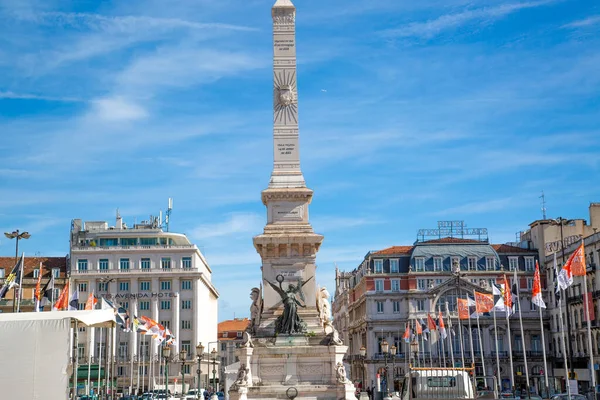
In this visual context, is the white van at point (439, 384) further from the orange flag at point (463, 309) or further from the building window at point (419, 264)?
the building window at point (419, 264)

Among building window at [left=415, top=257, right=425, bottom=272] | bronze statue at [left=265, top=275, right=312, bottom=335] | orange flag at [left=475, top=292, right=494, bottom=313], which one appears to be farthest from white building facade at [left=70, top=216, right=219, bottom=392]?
bronze statue at [left=265, top=275, right=312, bottom=335]

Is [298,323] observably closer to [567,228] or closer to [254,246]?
[254,246]

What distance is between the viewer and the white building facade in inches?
3750

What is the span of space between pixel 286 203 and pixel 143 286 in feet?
165

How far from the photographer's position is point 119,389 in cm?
9469

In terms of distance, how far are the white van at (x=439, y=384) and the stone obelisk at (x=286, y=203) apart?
49.9ft

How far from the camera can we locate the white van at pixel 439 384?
32.8 metres

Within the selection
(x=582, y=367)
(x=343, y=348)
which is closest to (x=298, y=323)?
(x=343, y=348)

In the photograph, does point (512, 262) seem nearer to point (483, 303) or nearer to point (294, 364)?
point (483, 303)

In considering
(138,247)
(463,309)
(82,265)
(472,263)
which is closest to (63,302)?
(463,309)

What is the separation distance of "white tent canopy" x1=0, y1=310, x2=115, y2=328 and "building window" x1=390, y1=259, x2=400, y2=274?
246 ft

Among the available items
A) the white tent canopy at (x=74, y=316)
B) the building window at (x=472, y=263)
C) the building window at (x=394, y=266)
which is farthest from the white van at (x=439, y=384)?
the building window at (x=394, y=266)

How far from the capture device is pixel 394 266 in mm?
96000

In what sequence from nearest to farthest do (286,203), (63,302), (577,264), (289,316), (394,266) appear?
(577,264) < (289,316) < (63,302) < (286,203) < (394,266)
